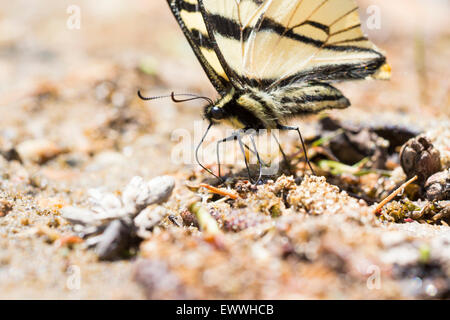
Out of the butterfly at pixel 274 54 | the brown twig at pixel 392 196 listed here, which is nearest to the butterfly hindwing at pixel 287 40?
the butterfly at pixel 274 54

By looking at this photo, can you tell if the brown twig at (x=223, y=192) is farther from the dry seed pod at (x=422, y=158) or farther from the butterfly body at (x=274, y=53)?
the dry seed pod at (x=422, y=158)

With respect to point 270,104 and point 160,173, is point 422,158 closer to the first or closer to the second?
point 270,104

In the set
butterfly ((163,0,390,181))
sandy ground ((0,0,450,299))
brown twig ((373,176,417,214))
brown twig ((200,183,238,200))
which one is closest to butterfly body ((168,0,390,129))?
butterfly ((163,0,390,181))

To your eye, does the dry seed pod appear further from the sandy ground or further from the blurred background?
the blurred background

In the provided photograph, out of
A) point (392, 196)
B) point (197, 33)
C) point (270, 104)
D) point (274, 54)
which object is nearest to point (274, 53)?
point (274, 54)

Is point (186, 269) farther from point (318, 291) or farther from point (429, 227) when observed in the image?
point (429, 227)

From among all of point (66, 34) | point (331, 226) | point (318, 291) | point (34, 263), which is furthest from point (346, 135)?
point (66, 34)
